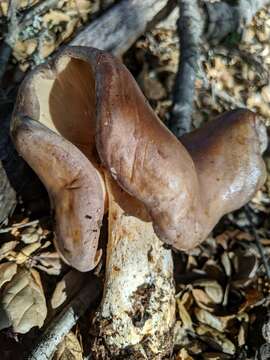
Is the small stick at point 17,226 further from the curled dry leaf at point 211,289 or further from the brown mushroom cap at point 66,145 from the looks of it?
the curled dry leaf at point 211,289

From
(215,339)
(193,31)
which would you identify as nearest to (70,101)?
(193,31)

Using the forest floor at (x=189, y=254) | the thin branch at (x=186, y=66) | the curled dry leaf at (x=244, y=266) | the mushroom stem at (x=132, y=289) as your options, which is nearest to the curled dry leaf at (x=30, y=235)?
the forest floor at (x=189, y=254)

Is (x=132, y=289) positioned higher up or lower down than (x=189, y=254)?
higher up

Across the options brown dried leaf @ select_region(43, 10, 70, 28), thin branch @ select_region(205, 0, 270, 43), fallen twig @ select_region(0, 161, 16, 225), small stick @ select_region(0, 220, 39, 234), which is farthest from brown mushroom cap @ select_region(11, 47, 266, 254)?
thin branch @ select_region(205, 0, 270, 43)

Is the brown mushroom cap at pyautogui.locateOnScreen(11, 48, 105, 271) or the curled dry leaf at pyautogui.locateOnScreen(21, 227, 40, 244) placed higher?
the brown mushroom cap at pyautogui.locateOnScreen(11, 48, 105, 271)

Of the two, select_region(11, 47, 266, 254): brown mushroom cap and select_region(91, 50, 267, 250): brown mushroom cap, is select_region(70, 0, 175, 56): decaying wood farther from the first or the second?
select_region(91, 50, 267, 250): brown mushroom cap

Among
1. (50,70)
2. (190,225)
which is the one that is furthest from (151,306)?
(50,70)

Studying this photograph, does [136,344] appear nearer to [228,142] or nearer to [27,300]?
[27,300]

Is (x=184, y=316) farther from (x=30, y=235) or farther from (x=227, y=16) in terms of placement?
(x=227, y=16)
